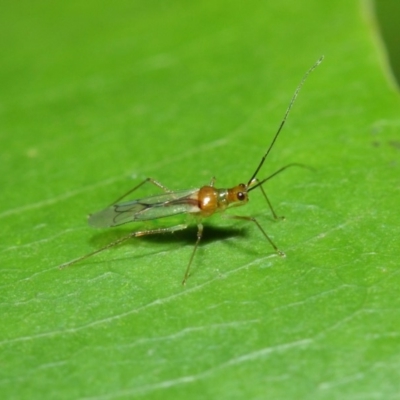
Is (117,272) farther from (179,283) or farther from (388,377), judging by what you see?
(388,377)

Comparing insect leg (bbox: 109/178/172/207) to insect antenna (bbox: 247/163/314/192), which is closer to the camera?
insect antenna (bbox: 247/163/314/192)

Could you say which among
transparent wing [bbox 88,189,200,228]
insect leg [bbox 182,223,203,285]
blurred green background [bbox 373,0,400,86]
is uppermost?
blurred green background [bbox 373,0,400,86]

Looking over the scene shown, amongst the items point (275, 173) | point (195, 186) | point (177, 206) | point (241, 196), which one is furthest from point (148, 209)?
point (275, 173)

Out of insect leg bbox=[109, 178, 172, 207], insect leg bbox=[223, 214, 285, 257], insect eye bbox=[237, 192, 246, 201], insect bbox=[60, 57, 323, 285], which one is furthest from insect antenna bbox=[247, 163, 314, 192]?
insect leg bbox=[109, 178, 172, 207]

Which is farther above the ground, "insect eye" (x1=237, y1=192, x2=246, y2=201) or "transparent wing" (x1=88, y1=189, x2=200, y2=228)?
"transparent wing" (x1=88, y1=189, x2=200, y2=228)

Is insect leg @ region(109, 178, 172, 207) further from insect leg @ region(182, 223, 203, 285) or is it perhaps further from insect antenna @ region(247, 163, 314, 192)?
insect antenna @ region(247, 163, 314, 192)

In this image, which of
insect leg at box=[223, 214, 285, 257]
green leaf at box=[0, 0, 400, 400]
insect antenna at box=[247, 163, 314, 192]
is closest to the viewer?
green leaf at box=[0, 0, 400, 400]

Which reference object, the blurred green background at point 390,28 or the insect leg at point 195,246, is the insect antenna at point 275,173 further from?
the blurred green background at point 390,28
